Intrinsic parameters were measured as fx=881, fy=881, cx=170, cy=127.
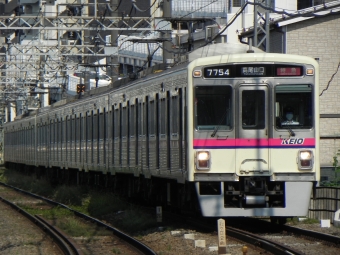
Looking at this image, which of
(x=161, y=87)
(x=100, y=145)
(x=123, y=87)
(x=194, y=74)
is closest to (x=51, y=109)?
(x=100, y=145)

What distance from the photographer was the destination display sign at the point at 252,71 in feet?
42.9

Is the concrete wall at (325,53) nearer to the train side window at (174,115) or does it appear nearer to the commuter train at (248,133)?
the train side window at (174,115)

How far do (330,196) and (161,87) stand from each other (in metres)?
3.52

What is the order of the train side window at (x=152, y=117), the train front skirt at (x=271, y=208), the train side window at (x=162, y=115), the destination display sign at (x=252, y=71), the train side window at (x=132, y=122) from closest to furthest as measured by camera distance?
the train front skirt at (x=271, y=208) → the destination display sign at (x=252, y=71) → the train side window at (x=162, y=115) → the train side window at (x=152, y=117) → the train side window at (x=132, y=122)

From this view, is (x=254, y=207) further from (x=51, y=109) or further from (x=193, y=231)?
(x=51, y=109)

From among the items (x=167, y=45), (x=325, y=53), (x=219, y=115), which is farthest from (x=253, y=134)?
(x=325, y=53)

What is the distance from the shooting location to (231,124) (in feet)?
42.5

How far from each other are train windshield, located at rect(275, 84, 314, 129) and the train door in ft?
0.65

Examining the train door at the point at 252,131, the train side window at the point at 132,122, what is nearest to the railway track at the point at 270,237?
the train door at the point at 252,131

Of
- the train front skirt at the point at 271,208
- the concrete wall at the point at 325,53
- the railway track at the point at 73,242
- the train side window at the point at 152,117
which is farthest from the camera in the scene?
the concrete wall at the point at 325,53

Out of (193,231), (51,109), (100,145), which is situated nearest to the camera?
(193,231)

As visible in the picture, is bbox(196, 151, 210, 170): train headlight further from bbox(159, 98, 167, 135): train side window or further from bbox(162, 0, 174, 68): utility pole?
bbox(162, 0, 174, 68): utility pole

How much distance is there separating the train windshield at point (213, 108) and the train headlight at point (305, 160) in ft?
3.69

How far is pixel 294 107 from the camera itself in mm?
13070
